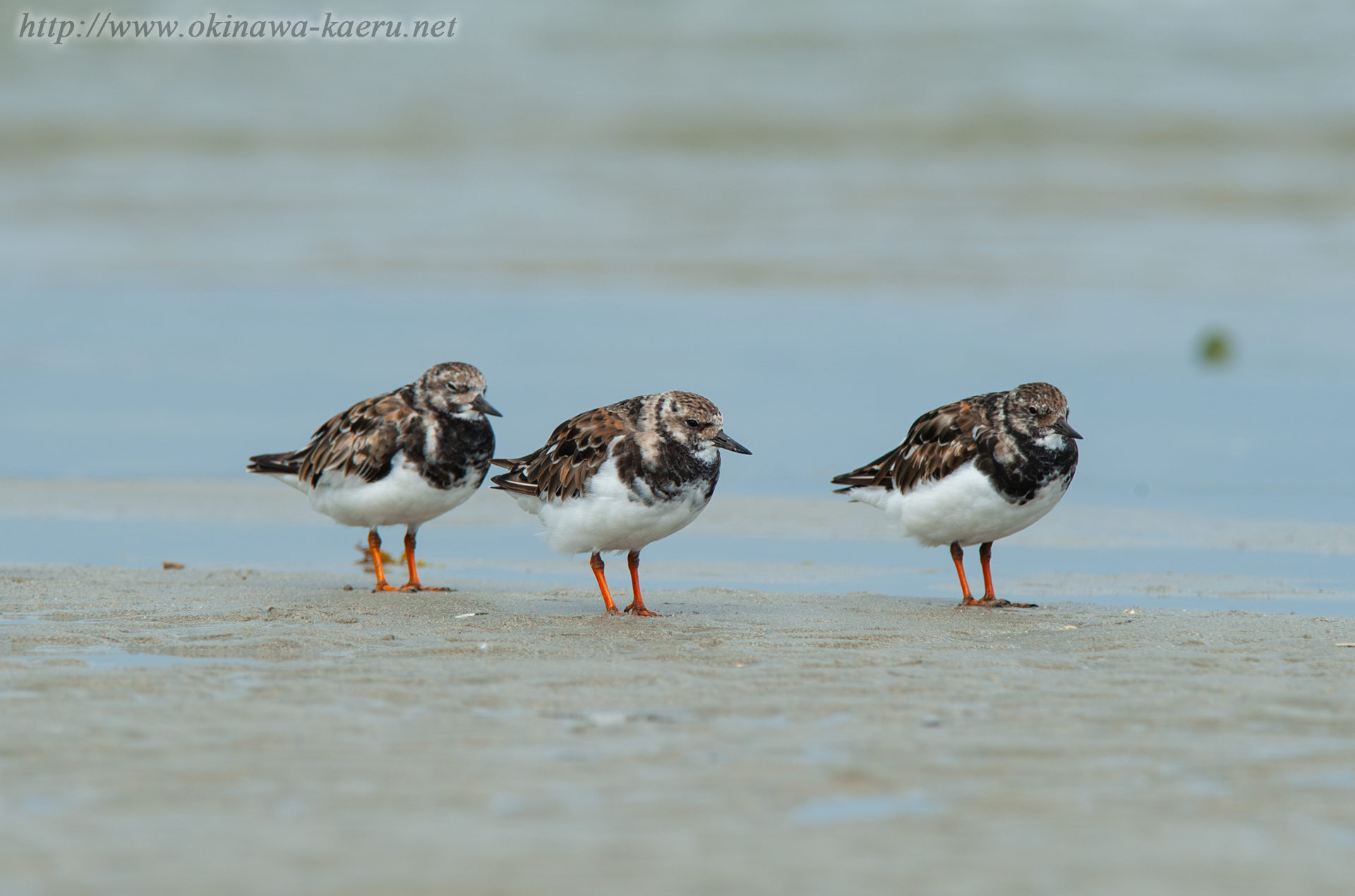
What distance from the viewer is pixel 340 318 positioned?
1383cm

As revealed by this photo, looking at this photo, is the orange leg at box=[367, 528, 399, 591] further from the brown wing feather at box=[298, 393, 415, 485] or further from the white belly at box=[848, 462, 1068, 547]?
the white belly at box=[848, 462, 1068, 547]

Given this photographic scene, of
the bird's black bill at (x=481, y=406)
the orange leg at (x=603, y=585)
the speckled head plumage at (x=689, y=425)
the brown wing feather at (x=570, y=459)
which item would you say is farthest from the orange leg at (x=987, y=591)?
the bird's black bill at (x=481, y=406)

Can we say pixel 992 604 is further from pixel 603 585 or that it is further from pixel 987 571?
pixel 603 585

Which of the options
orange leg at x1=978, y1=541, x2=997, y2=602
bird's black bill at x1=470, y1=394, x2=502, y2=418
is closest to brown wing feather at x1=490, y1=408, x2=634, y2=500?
bird's black bill at x1=470, y1=394, x2=502, y2=418

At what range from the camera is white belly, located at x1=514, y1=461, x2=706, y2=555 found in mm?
6086

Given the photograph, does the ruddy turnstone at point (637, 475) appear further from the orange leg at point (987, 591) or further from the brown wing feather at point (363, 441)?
the orange leg at point (987, 591)

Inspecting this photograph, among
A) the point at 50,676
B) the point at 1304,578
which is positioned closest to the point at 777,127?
the point at 1304,578

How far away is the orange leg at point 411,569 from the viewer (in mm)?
6633

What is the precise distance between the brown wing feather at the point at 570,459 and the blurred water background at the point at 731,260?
0.61 meters

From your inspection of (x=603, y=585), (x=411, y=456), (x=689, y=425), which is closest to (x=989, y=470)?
(x=689, y=425)

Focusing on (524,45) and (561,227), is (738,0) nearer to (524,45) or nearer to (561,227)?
(524,45)

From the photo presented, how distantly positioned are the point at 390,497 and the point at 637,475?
126 cm

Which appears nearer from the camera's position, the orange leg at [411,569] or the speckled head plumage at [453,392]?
the orange leg at [411,569]

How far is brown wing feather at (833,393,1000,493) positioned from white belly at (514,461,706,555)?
110cm
